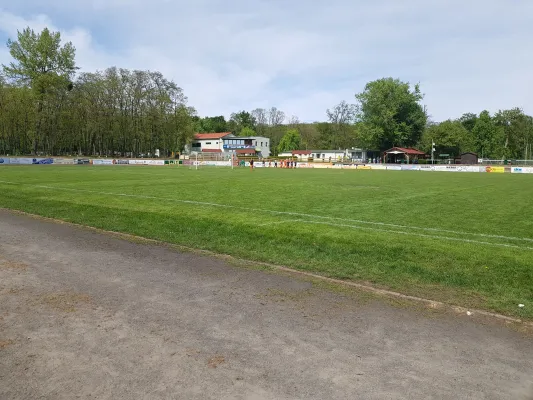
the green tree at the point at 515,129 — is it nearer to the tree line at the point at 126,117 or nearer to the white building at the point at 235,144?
the tree line at the point at 126,117

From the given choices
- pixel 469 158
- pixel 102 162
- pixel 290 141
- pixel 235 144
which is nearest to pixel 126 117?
pixel 102 162

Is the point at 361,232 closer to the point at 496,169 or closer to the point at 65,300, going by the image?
the point at 65,300

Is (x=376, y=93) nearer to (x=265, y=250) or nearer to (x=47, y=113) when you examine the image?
(x=47, y=113)

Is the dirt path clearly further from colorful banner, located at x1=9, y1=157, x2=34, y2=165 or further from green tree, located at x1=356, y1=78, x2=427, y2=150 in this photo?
green tree, located at x1=356, y1=78, x2=427, y2=150

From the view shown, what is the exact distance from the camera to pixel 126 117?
9338cm

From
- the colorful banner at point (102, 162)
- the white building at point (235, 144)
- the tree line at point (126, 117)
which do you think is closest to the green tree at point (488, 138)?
the tree line at point (126, 117)

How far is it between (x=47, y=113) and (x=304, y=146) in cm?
7938

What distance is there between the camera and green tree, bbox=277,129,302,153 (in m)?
126

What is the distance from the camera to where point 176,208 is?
15211mm

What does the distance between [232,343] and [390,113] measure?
99.5 meters

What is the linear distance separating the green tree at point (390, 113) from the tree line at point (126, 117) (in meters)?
0.25

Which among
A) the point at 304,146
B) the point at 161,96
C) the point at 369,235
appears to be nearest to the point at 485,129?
the point at 304,146

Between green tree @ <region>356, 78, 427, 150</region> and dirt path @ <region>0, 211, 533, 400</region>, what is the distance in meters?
97.5

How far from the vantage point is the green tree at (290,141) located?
413 feet
